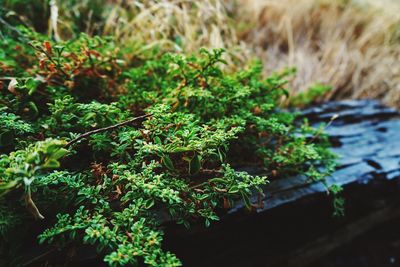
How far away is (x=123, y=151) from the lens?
1.22 meters

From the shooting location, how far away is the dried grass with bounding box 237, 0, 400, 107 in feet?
11.0

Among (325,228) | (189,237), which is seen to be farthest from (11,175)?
(325,228)

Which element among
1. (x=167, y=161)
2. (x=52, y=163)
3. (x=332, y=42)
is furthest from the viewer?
(x=332, y=42)

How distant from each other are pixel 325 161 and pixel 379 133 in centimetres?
106

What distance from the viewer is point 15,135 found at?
1.29 m

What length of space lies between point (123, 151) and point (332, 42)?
144 inches

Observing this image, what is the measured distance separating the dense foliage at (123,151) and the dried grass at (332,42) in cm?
175

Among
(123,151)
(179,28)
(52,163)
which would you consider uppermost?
(179,28)

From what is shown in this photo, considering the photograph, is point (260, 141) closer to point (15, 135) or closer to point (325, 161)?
point (325, 161)

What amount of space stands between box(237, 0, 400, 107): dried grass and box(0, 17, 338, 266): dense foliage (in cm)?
175

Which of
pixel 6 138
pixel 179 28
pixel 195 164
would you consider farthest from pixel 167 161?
pixel 179 28

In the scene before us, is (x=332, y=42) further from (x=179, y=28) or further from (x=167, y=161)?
(x=167, y=161)

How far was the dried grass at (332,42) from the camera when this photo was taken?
3.37m

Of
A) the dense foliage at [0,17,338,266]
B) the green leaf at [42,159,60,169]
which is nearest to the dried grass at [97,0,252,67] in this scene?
the dense foliage at [0,17,338,266]
